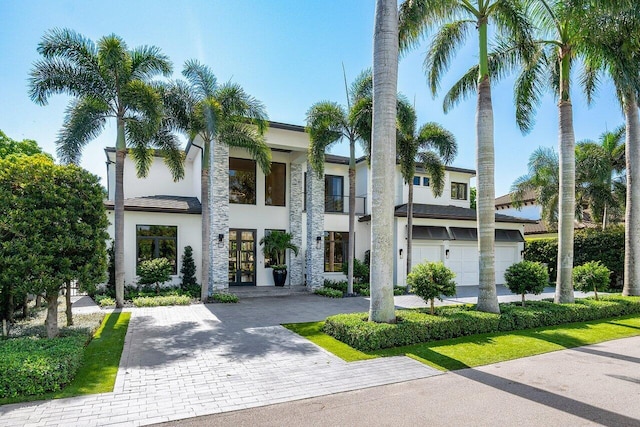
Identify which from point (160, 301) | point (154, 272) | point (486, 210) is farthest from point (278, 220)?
point (486, 210)

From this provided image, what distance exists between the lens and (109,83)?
11734mm

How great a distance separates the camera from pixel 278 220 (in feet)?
58.8

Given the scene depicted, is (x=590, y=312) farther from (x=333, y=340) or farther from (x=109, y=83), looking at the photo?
(x=109, y=83)

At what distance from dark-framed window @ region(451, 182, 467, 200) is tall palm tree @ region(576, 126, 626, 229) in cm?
626

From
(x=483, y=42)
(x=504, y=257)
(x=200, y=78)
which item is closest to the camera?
(x=483, y=42)

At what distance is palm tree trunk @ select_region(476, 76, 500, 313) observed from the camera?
9812mm

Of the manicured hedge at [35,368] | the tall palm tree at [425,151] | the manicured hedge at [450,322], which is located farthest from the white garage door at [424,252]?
the manicured hedge at [35,368]

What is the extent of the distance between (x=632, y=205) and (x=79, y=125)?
2050cm

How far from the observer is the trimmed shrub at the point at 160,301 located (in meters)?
12.7

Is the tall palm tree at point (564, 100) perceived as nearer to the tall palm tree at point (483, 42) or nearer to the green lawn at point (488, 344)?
the tall palm tree at point (483, 42)

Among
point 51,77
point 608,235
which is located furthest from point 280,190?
point 608,235

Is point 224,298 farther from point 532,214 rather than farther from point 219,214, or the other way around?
point 532,214

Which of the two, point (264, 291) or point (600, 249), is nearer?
point (264, 291)

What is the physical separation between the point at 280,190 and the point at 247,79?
5.79m
